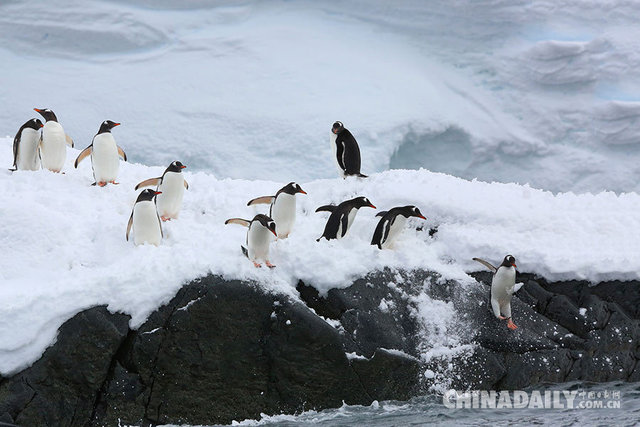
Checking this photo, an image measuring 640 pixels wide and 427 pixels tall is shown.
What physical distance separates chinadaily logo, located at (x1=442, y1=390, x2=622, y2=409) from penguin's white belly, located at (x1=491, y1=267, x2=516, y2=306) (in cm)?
81

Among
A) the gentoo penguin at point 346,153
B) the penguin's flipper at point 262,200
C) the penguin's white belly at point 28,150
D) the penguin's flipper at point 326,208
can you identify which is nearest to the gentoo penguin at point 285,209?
the penguin's flipper at point 262,200

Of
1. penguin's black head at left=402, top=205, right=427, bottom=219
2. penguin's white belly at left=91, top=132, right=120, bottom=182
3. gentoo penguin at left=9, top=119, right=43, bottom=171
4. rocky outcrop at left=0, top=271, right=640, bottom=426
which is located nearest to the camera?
rocky outcrop at left=0, top=271, right=640, bottom=426

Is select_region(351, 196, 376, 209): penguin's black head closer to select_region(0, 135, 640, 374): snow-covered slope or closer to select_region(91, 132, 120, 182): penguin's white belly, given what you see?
select_region(0, 135, 640, 374): snow-covered slope

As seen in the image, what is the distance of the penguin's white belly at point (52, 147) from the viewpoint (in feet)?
26.7

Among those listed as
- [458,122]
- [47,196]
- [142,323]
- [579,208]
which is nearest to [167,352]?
[142,323]

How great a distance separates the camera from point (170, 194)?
7.55 metres

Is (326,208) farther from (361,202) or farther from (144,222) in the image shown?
(144,222)

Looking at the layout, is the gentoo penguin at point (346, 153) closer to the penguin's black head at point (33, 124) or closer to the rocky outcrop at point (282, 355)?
the rocky outcrop at point (282, 355)

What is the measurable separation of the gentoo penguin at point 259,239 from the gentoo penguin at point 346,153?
8.05 ft

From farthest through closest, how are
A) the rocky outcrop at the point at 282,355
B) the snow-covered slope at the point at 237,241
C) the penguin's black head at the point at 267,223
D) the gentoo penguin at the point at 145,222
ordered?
the gentoo penguin at the point at 145,222 < the penguin's black head at the point at 267,223 < the snow-covered slope at the point at 237,241 < the rocky outcrop at the point at 282,355

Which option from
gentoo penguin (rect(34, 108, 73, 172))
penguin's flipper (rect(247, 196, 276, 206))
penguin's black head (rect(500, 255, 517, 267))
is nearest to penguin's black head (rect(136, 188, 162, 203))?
penguin's flipper (rect(247, 196, 276, 206))

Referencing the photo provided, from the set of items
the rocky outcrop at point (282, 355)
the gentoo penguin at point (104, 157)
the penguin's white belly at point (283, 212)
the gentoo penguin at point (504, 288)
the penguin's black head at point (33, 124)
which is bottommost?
the rocky outcrop at point (282, 355)

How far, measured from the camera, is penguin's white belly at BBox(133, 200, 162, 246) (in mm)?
6879

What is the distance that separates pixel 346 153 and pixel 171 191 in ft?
7.44
